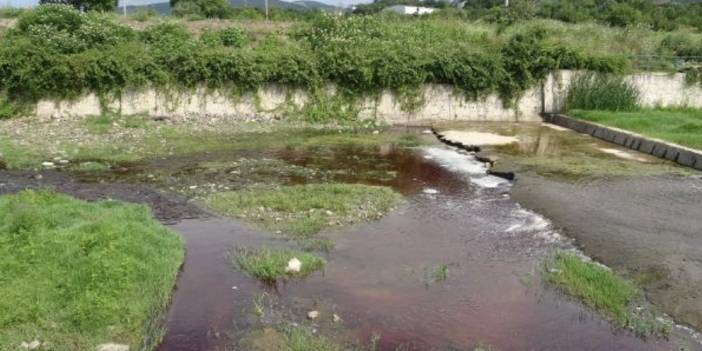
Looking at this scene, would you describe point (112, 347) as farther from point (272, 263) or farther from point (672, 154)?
point (672, 154)

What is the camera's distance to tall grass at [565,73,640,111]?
66.2 feet

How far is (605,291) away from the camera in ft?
21.8

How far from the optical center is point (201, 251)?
7.94m

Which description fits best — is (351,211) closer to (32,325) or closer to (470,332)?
(470,332)

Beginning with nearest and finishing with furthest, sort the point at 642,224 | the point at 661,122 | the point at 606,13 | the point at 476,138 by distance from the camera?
the point at 642,224
the point at 476,138
the point at 661,122
the point at 606,13

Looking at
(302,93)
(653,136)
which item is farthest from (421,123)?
(653,136)

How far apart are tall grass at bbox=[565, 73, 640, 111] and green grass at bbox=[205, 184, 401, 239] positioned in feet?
39.4

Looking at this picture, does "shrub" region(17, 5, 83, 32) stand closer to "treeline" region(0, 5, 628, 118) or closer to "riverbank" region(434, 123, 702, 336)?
"treeline" region(0, 5, 628, 118)

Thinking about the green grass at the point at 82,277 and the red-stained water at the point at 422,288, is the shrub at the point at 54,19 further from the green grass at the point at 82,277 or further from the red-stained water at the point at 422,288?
the red-stained water at the point at 422,288

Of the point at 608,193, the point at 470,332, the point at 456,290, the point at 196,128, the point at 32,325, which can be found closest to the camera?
the point at 32,325

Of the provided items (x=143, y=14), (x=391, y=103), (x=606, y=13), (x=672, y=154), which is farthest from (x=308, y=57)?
(x=606, y=13)

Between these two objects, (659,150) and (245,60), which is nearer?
(659,150)

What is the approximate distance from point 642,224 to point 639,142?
6.81m

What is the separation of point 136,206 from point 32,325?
3.68m
